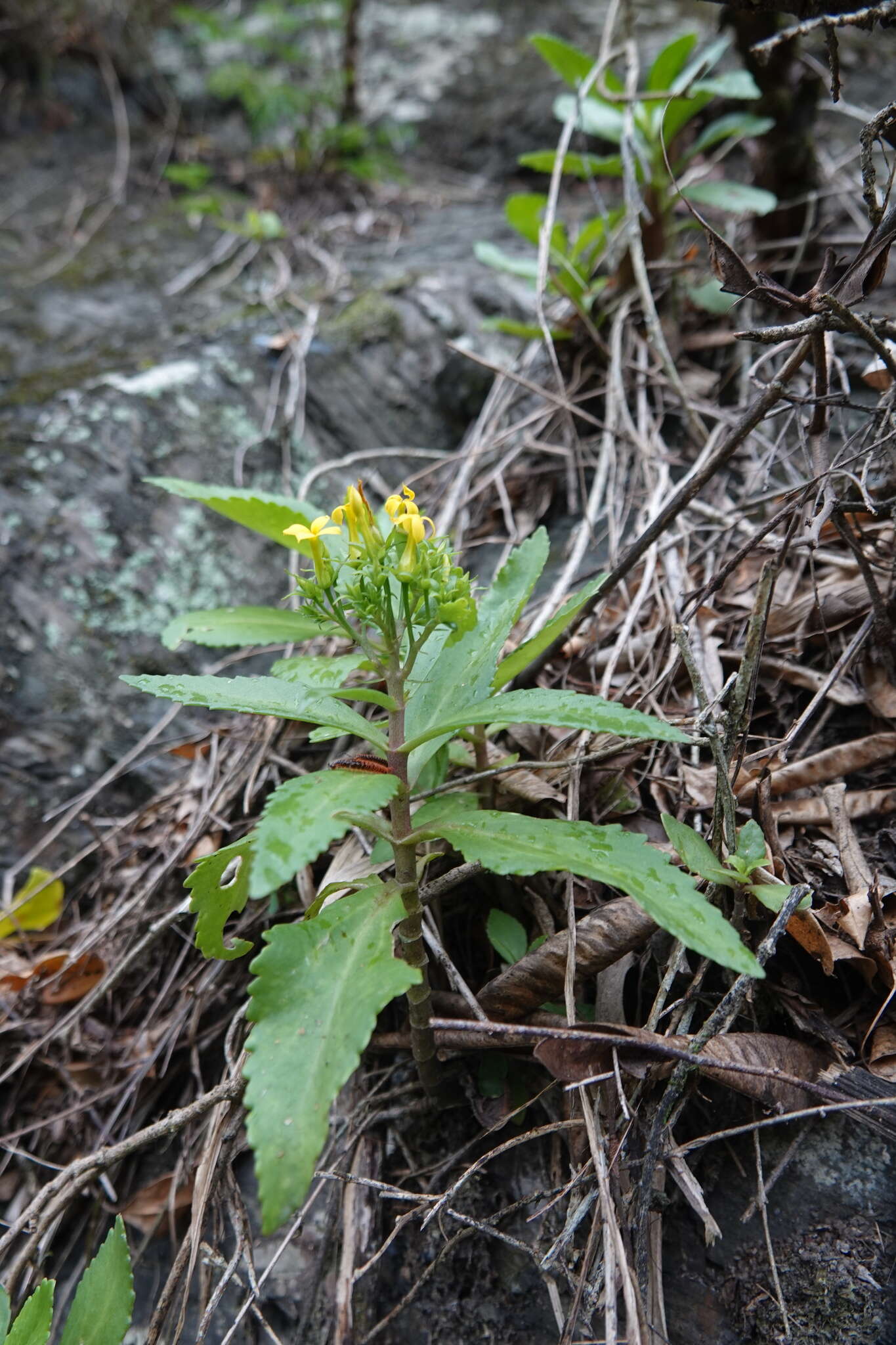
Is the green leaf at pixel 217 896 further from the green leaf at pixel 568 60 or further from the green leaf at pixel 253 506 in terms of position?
the green leaf at pixel 568 60

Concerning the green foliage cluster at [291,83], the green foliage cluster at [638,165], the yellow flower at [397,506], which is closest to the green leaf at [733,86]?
the green foliage cluster at [638,165]

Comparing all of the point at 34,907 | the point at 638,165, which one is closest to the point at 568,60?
the point at 638,165

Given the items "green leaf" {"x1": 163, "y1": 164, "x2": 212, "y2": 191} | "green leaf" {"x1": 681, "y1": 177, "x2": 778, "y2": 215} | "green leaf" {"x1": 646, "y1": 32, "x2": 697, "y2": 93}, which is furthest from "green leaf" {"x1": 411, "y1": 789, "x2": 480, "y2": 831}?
"green leaf" {"x1": 163, "y1": 164, "x2": 212, "y2": 191}

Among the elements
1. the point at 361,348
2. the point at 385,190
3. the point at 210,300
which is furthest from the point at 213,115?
the point at 361,348

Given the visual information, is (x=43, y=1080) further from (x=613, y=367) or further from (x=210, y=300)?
(x=210, y=300)

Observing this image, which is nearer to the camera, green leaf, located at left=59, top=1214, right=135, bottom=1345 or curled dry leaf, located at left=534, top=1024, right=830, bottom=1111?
curled dry leaf, located at left=534, top=1024, right=830, bottom=1111

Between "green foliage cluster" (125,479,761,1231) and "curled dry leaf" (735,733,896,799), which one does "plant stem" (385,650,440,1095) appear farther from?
"curled dry leaf" (735,733,896,799)

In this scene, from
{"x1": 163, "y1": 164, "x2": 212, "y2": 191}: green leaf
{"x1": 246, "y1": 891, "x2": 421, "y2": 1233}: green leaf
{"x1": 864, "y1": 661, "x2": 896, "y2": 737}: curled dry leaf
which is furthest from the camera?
{"x1": 163, "y1": 164, "x2": 212, "y2": 191}: green leaf
